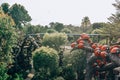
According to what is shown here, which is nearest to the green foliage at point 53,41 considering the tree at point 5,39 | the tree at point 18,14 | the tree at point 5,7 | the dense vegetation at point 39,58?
the dense vegetation at point 39,58

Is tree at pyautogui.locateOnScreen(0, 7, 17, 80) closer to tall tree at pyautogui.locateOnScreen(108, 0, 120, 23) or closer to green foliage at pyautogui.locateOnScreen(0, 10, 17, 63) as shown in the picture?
green foliage at pyautogui.locateOnScreen(0, 10, 17, 63)

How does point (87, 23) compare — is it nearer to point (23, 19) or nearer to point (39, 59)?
point (23, 19)

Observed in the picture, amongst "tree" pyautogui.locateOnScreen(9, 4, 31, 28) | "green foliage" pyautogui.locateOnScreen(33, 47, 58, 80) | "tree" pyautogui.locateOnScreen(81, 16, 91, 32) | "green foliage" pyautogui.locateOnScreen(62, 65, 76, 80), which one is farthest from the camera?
"tree" pyautogui.locateOnScreen(9, 4, 31, 28)

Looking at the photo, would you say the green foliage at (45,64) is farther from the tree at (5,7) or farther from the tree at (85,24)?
the tree at (5,7)

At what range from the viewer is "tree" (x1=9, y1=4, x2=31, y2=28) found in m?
70.7

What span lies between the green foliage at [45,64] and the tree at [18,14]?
1716 inches

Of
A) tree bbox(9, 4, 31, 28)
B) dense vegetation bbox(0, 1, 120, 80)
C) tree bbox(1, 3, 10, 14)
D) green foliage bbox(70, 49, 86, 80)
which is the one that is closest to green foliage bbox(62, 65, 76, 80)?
dense vegetation bbox(0, 1, 120, 80)

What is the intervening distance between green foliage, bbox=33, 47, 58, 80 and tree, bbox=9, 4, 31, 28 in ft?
143

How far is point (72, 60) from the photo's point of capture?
26.1 m

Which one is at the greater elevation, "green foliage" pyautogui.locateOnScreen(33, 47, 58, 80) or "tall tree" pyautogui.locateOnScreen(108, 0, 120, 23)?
"tall tree" pyautogui.locateOnScreen(108, 0, 120, 23)

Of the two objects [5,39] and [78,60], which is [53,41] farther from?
[5,39]

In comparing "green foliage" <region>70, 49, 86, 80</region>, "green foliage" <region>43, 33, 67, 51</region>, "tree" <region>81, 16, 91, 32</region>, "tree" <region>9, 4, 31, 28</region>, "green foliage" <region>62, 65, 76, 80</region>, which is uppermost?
"tree" <region>9, 4, 31, 28</region>

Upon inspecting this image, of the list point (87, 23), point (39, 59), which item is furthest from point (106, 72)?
point (87, 23)

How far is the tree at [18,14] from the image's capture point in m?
70.7
